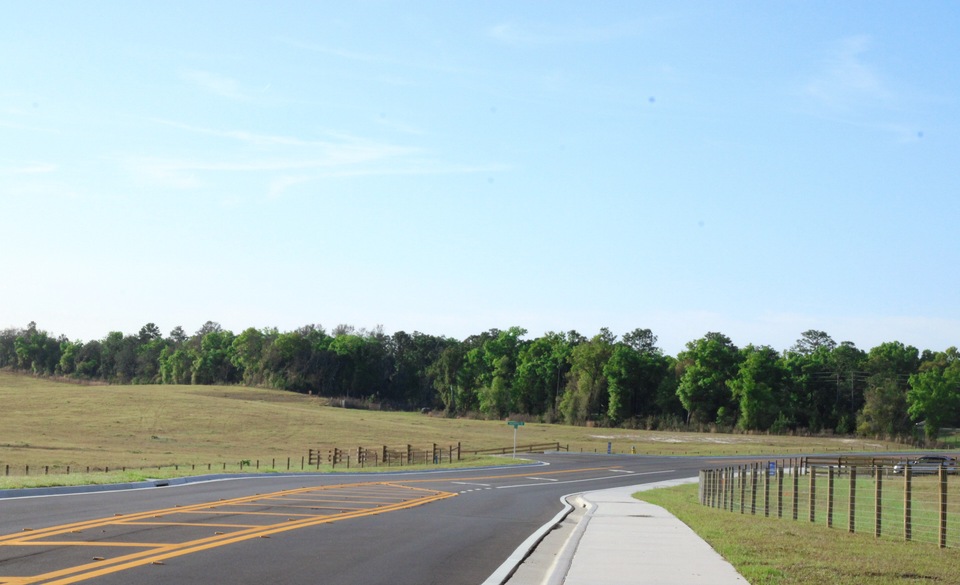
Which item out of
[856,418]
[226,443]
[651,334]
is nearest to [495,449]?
[226,443]

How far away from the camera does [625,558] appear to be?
1305cm

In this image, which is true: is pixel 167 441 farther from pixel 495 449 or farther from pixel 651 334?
pixel 651 334

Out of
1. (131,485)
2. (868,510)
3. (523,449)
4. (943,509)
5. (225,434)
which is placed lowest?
(225,434)

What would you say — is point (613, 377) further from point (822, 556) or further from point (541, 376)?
point (822, 556)

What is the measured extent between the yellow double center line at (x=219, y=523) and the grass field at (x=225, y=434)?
2984 cm

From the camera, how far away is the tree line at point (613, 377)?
118m

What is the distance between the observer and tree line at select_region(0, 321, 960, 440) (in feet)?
387

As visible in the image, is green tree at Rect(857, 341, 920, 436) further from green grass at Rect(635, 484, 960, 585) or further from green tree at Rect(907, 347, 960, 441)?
green grass at Rect(635, 484, 960, 585)

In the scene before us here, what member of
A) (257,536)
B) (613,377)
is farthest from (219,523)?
(613,377)

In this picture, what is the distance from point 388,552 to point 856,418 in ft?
383

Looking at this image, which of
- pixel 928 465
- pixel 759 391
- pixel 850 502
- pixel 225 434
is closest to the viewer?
pixel 850 502

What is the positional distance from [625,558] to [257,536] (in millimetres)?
5437

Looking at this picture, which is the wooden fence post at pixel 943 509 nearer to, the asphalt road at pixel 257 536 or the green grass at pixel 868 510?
the green grass at pixel 868 510

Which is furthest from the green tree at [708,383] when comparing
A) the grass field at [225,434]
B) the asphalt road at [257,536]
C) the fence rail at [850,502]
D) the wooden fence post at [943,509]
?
the wooden fence post at [943,509]
